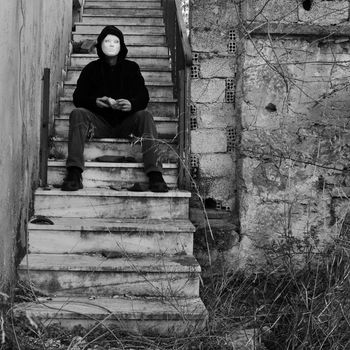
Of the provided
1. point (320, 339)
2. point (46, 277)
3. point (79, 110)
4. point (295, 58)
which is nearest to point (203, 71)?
point (295, 58)

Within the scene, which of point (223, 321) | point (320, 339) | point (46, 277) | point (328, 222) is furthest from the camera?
point (328, 222)

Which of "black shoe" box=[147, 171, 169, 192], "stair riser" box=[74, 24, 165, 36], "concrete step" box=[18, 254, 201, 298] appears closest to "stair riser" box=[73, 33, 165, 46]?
"stair riser" box=[74, 24, 165, 36]

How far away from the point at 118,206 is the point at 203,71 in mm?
1267

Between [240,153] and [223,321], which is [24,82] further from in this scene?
[223,321]

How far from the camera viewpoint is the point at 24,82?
429cm

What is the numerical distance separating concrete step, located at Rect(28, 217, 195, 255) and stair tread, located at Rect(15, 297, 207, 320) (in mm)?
491

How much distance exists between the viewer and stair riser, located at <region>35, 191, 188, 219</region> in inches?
185

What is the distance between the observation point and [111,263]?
13.6 ft

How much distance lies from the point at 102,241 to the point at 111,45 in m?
1.95

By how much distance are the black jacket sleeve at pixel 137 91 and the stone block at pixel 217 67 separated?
68cm

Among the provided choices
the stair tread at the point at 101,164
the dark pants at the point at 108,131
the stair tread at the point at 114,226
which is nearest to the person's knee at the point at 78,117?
the dark pants at the point at 108,131

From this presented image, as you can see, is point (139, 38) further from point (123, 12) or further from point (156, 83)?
point (156, 83)

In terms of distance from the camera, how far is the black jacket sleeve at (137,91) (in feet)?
17.4

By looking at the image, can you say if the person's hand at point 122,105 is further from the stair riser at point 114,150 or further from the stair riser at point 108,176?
the stair riser at point 108,176
